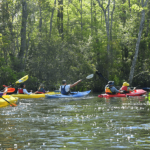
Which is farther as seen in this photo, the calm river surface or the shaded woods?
the shaded woods

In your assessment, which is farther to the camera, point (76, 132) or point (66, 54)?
point (66, 54)

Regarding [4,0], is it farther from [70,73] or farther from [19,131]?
[19,131]

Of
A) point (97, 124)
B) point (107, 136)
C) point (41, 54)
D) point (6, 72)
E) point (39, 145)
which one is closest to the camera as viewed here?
point (39, 145)

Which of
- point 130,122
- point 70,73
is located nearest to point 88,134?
point 130,122

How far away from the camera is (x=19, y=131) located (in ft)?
25.5

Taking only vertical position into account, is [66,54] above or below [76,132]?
above

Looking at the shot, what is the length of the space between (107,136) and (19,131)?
6.92 feet

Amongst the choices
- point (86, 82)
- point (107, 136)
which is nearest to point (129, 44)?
point (86, 82)

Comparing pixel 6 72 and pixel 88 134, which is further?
pixel 6 72

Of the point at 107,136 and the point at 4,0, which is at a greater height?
the point at 4,0

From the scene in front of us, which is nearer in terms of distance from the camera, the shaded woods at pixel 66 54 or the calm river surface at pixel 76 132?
the calm river surface at pixel 76 132

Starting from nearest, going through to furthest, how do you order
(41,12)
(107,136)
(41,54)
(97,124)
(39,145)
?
1. (39,145)
2. (107,136)
3. (97,124)
4. (41,54)
5. (41,12)

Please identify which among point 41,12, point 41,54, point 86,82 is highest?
point 41,12

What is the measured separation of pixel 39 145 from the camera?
249 inches
